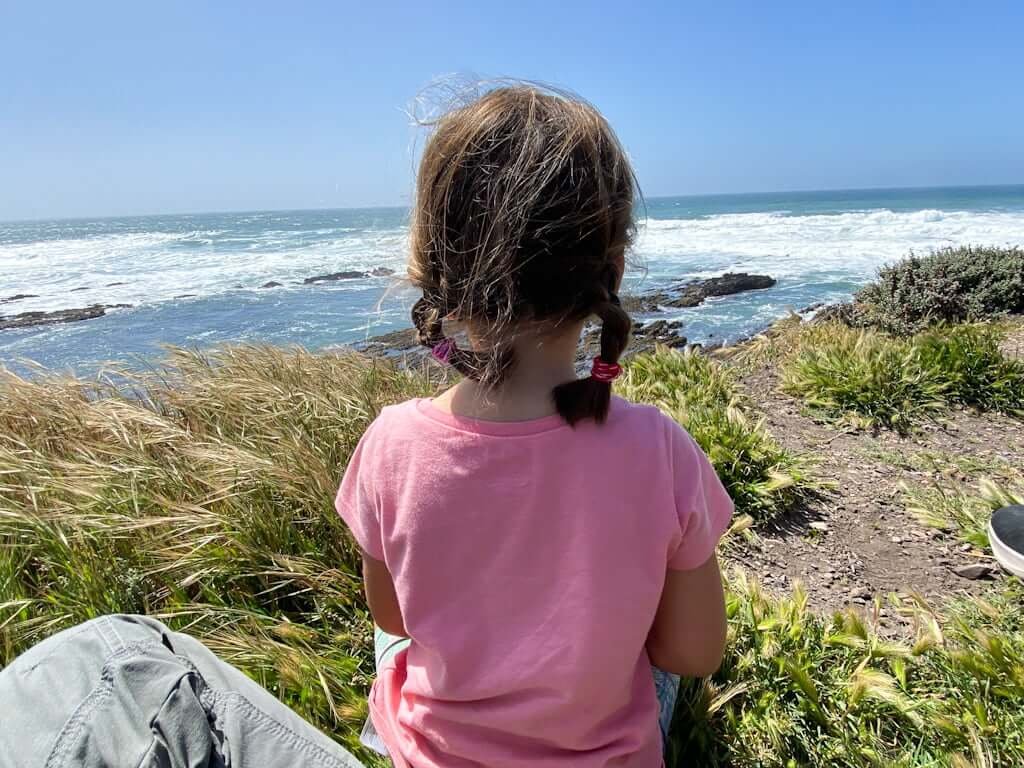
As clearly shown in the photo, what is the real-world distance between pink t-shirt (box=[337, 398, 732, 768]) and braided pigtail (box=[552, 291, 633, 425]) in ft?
0.10

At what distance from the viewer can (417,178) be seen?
122 centimetres

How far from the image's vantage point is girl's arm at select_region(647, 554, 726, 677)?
1.26 m

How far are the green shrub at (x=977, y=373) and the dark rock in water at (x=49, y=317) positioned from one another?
20.5m

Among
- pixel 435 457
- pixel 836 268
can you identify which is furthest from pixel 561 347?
pixel 836 268

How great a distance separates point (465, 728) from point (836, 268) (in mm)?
24494

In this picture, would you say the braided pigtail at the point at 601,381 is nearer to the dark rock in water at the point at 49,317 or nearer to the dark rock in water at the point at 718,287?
the dark rock in water at the point at 718,287

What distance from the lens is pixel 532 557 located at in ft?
3.79

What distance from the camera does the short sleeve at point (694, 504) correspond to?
3.77 ft

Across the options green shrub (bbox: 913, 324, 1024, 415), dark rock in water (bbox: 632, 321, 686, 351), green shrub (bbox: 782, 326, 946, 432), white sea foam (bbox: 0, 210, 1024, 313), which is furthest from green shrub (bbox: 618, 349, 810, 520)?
white sea foam (bbox: 0, 210, 1024, 313)

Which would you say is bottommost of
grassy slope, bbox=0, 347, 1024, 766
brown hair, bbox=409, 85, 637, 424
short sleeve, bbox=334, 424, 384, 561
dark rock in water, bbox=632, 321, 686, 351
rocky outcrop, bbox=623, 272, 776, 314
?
dark rock in water, bbox=632, 321, 686, 351

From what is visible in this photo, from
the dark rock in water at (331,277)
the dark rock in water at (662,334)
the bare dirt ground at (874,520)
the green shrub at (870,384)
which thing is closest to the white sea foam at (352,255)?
the dark rock in water at (331,277)

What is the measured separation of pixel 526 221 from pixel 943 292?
7.85 m

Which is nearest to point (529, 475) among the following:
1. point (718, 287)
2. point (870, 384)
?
point (870, 384)

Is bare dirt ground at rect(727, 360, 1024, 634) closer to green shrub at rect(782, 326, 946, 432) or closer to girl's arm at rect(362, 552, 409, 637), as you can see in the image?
green shrub at rect(782, 326, 946, 432)
